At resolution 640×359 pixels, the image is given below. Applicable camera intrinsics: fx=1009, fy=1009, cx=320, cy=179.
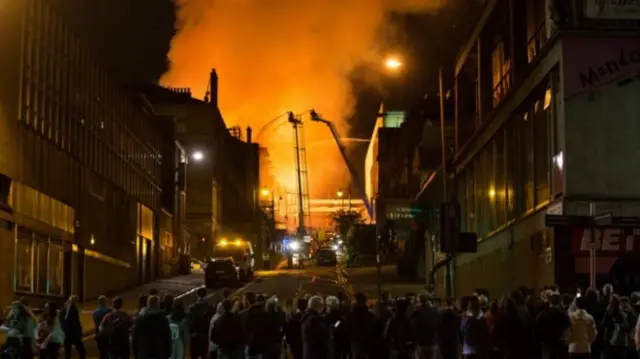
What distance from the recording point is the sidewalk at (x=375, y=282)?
159 feet

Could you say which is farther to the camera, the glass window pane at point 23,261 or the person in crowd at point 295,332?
the glass window pane at point 23,261

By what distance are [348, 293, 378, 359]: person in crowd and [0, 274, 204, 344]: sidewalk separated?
1377cm

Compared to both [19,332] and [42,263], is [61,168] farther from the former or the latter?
[19,332]

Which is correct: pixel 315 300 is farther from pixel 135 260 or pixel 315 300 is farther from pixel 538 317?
pixel 135 260

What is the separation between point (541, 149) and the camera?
30.1 m

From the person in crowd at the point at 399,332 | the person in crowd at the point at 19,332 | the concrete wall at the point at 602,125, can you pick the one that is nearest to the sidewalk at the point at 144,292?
the person in crowd at the point at 19,332

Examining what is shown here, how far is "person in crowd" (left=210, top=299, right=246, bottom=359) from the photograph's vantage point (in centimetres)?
1510

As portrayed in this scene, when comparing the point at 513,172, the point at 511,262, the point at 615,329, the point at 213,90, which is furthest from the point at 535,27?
the point at 213,90

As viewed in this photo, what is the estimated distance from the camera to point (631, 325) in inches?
681

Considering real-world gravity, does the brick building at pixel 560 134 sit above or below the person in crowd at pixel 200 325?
above

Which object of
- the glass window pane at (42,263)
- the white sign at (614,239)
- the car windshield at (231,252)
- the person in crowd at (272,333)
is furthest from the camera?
the car windshield at (231,252)

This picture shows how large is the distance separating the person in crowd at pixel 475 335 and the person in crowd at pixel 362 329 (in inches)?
57.9

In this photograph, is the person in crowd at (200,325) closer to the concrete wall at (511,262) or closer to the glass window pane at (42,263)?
the concrete wall at (511,262)

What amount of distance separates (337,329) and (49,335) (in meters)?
5.31
